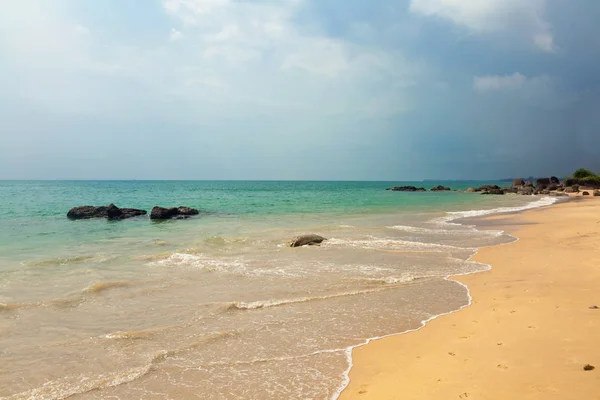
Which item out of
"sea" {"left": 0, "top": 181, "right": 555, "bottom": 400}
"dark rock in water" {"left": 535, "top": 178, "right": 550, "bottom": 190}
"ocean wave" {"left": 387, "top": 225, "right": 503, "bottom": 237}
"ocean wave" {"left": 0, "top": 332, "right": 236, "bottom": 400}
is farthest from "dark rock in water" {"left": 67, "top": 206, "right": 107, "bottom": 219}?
"dark rock in water" {"left": 535, "top": 178, "right": 550, "bottom": 190}

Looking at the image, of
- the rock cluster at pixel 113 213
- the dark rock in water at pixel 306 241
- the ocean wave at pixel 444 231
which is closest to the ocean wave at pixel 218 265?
the dark rock in water at pixel 306 241

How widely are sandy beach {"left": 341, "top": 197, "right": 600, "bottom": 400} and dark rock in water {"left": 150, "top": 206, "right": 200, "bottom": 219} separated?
26.0 metres

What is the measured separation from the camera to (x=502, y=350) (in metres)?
5.45

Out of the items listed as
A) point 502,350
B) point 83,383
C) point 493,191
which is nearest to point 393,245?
point 502,350

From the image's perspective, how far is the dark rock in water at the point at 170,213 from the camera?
3030 centimetres

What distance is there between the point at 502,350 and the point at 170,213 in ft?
96.5

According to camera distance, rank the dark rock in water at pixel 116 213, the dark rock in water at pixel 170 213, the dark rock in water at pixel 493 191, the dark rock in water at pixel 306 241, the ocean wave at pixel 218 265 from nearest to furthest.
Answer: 1. the ocean wave at pixel 218 265
2. the dark rock in water at pixel 306 241
3. the dark rock in water at pixel 170 213
4. the dark rock in water at pixel 116 213
5. the dark rock in water at pixel 493 191

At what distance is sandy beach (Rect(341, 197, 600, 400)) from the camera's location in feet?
14.4

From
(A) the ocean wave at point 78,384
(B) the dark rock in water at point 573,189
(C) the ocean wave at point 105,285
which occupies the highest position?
(B) the dark rock in water at point 573,189

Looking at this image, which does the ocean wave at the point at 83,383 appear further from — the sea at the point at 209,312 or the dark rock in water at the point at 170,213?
the dark rock in water at the point at 170,213

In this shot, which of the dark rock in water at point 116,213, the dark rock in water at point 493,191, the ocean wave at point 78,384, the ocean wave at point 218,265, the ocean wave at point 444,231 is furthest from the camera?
the dark rock in water at point 493,191

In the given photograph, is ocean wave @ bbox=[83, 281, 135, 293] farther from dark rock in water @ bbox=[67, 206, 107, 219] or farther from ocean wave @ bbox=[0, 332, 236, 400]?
dark rock in water @ bbox=[67, 206, 107, 219]

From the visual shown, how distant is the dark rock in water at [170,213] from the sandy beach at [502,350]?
26.0 metres

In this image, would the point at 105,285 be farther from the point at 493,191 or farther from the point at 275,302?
the point at 493,191
